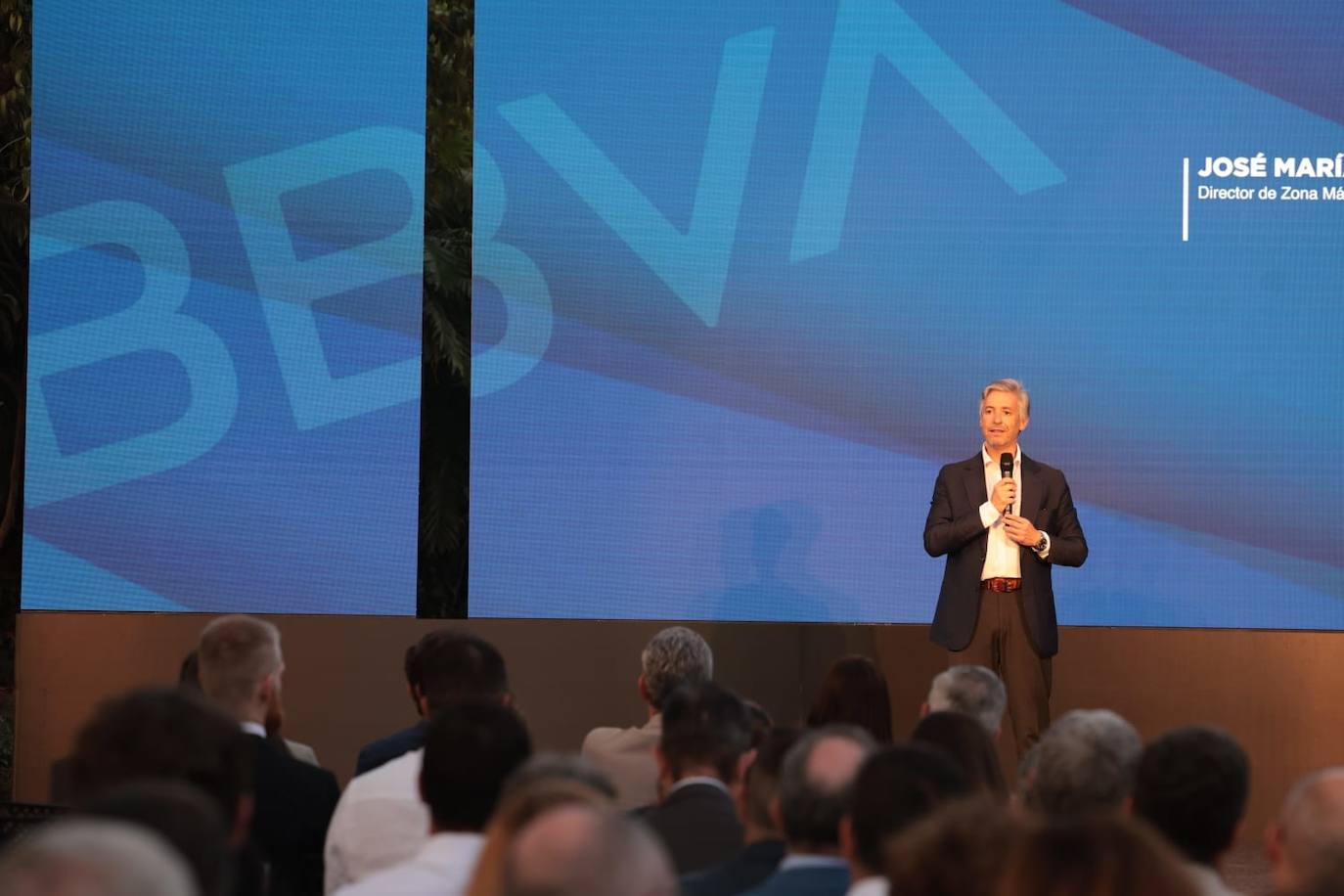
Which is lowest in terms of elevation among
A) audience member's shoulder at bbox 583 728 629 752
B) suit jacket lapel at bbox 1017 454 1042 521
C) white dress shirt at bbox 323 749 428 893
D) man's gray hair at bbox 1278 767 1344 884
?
white dress shirt at bbox 323 749 428 893

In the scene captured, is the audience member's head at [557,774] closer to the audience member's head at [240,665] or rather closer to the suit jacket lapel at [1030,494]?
the audience member's head at [240,665]

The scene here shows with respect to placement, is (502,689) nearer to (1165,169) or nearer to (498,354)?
(498,354)

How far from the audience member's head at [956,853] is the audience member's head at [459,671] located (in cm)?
215

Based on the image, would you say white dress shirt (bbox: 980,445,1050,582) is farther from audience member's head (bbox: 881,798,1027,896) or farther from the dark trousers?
audience member's head (bbox: 881,798,1027,896)

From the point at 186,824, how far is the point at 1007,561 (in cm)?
451

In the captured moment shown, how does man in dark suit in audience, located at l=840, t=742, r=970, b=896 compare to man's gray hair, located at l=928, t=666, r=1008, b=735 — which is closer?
man in dark suit in audience, located at l=840, t=742, r=970, b=896

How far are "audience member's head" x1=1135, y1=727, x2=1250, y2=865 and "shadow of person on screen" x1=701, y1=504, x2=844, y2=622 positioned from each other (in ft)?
13.5

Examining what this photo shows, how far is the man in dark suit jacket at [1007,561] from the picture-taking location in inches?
236

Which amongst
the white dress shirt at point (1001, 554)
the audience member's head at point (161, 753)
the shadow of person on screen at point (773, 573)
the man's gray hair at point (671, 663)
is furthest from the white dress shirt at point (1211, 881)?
the shadow of person on screen at point (773, 573)

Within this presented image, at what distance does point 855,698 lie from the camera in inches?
180

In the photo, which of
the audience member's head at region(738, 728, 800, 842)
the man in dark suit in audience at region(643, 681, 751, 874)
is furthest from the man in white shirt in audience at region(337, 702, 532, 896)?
the man in dark suit in audience at region(643, 681, 751, 874)

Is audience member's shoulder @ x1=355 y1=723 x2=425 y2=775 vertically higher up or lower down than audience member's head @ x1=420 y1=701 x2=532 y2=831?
lower down

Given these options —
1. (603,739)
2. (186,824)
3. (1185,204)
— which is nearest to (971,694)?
(603,739)

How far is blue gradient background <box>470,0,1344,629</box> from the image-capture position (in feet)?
22.9
